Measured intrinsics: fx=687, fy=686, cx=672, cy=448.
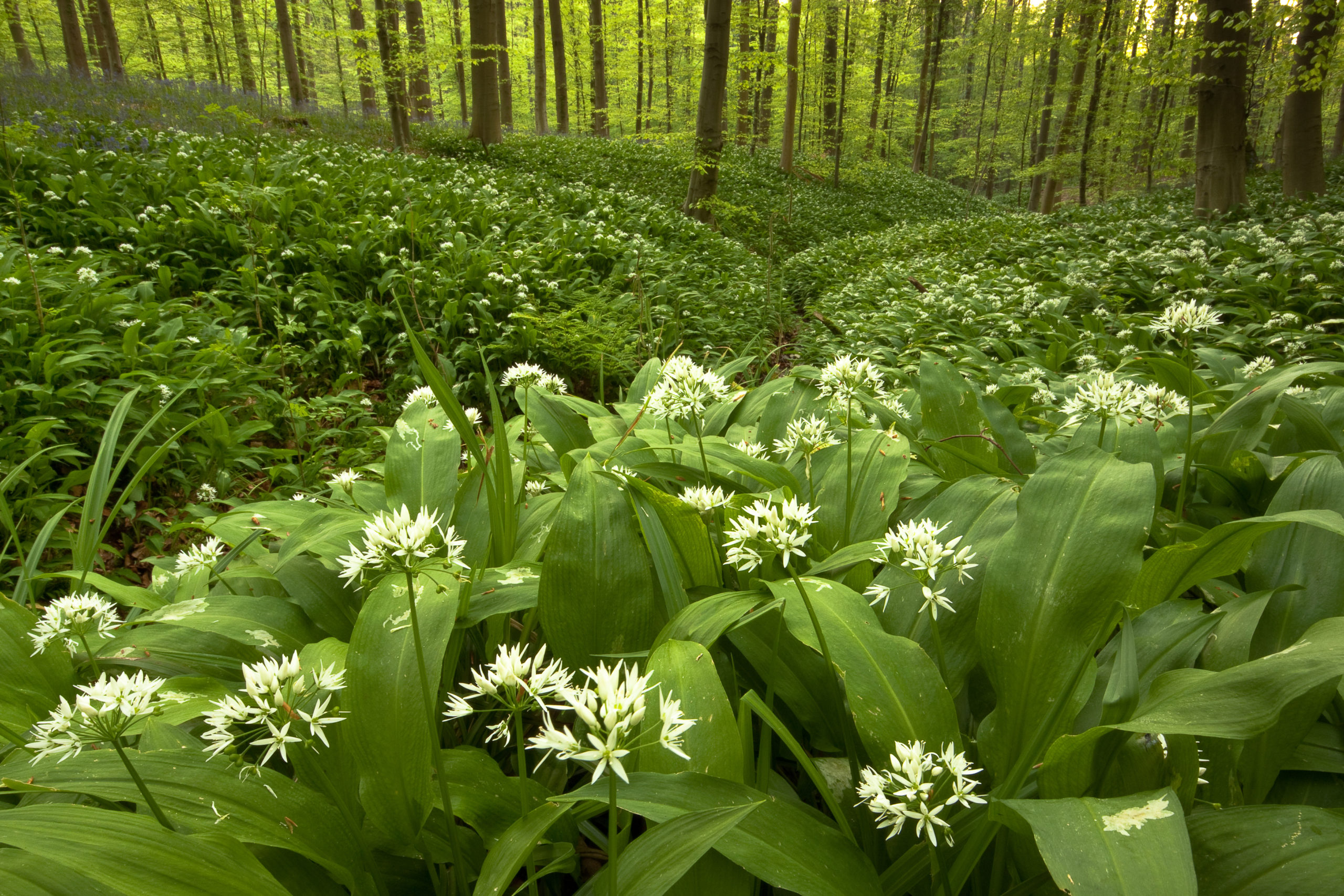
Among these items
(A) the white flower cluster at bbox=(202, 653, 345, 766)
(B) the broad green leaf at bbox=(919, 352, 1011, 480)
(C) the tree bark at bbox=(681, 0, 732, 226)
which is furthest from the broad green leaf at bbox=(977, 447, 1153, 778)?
(C) the tree bark at bbox=(681, 0, 732, 226)

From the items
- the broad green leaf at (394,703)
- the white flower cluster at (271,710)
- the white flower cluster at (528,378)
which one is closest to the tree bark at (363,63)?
the white flower cluster at (528,378)

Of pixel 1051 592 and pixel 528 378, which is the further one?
pixel 528 378

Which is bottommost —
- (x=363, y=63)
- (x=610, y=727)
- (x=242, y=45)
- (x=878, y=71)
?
(x=610, y=727)

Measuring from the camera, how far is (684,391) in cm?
181

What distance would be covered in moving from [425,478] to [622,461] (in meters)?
0.55

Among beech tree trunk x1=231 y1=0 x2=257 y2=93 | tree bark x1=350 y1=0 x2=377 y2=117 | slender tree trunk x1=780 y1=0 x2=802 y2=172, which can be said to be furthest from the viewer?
slender tree trunk x1=780 y1=0 x2=802 y2=172

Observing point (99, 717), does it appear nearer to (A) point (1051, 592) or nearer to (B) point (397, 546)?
(B) point (397, 546)

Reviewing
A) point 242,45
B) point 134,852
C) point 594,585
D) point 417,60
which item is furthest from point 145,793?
point 242,45

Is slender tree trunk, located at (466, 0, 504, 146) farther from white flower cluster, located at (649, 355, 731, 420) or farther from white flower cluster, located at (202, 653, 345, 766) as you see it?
white flower cluster, located at (202, 653, 345, 766)

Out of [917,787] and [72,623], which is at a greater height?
[917,787]

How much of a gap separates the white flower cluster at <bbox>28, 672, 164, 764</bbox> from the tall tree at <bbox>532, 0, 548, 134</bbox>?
71.7ft

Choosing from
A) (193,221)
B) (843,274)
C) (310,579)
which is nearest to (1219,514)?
(310,579)

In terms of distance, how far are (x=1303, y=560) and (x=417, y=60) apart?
43.0ft

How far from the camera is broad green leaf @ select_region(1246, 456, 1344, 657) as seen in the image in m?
1.18
